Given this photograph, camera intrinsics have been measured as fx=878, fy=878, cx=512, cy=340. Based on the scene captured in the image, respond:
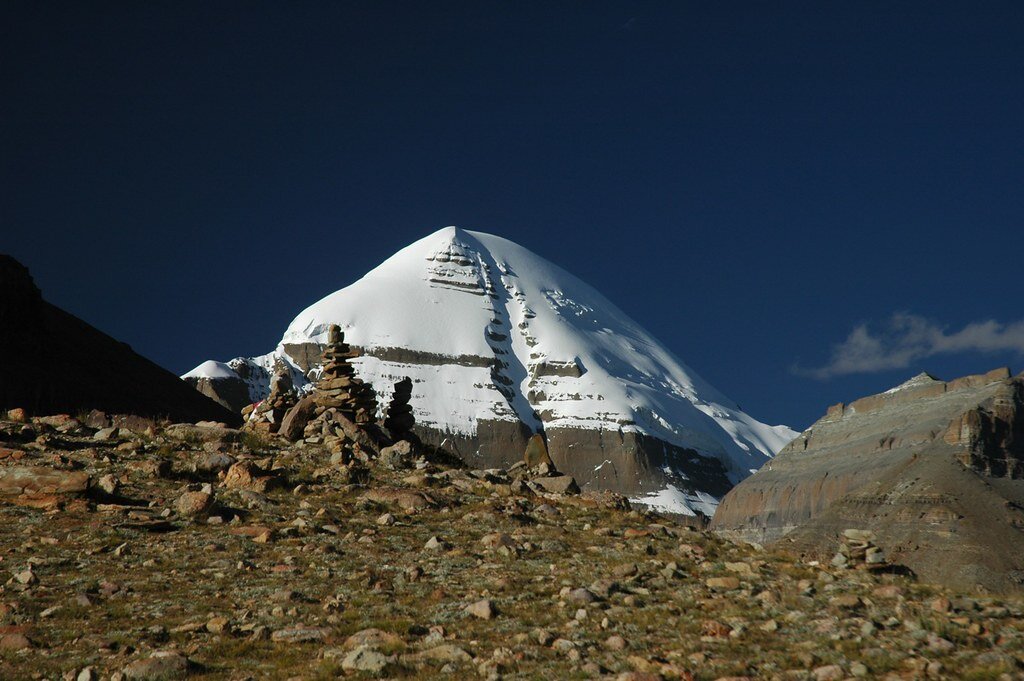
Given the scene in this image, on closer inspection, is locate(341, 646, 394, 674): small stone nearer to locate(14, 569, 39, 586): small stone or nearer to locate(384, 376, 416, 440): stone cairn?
locate(14, 569, 39, 586): small stone

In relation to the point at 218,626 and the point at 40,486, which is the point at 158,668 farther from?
the point at 40,486

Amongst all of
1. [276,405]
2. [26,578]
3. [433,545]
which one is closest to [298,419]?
[276,405]

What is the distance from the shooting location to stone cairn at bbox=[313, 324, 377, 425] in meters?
28.2

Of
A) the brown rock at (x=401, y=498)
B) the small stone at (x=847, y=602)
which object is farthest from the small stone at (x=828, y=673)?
the brown rock at (x=401, y=498)

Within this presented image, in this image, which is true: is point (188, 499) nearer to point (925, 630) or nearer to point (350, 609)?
point (350, 609)

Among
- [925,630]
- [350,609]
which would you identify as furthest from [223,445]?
[925,630]

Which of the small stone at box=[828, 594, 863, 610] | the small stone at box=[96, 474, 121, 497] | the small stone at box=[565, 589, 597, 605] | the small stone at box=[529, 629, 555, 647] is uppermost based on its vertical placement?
the small stone at box=[96, 474, 121, 497]

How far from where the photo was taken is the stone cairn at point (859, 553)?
15.2 metres

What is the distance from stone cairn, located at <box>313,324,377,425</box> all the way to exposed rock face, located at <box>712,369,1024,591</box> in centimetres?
5667

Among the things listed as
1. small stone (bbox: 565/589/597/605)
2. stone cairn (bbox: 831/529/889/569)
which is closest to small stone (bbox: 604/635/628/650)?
small stone (bbox: 565/589/597/605)

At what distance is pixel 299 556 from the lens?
15.3 meters

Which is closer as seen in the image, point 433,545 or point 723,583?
point 723,583

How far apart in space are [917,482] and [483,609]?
12688cm

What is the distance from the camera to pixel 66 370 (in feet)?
142
